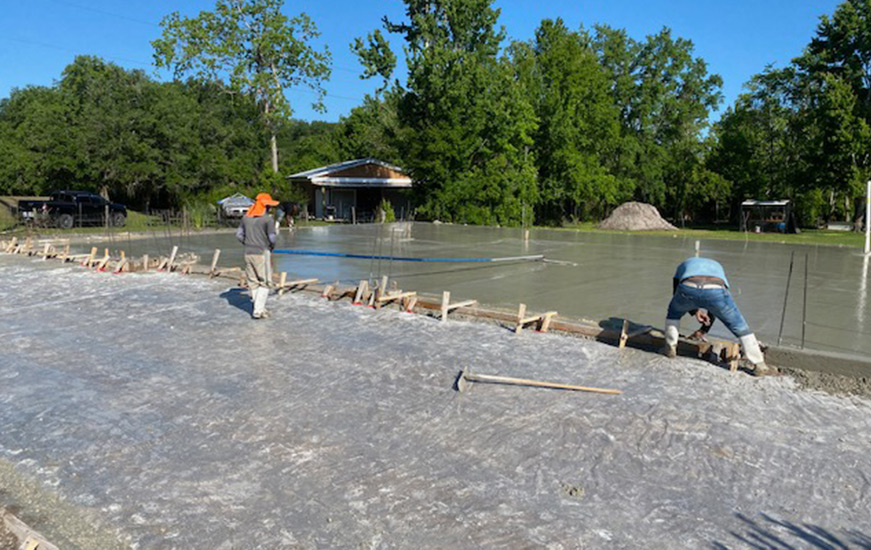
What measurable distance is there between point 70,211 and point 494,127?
75.2ft

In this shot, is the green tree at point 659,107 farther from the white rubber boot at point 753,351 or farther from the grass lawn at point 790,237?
the white rubber boot at point 753,351

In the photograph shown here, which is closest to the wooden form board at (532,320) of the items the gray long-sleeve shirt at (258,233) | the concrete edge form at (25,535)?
the gray long-sleeve shirt at (258,233)

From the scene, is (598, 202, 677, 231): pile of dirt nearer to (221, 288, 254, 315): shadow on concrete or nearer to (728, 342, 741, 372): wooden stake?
(221, 288, 254, 315): shadow on concrete

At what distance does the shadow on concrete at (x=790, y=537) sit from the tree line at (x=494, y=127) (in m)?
34.7

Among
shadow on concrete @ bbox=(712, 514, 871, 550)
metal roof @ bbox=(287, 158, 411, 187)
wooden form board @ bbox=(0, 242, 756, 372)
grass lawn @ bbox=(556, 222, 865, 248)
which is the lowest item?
shadow on concrete @ bbox=(712, 514, 871, 550)

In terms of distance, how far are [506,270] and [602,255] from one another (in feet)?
16.1

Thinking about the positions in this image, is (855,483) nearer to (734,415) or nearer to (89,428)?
(734,415)

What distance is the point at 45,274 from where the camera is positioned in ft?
43.4

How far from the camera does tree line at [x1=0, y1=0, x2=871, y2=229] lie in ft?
126

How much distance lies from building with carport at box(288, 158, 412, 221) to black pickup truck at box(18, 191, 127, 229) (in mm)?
13597

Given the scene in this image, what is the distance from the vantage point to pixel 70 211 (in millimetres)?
27438

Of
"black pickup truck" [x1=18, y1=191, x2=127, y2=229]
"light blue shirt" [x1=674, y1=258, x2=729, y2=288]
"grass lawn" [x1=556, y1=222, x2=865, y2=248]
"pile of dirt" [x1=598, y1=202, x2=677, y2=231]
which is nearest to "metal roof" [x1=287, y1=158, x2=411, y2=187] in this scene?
"black pickup truck" [x1=18, y1=191, x2=127, y2=229]

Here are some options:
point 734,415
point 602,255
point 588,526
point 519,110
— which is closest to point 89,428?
point 588,526

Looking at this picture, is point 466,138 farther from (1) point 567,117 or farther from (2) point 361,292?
(2) point 361,292
